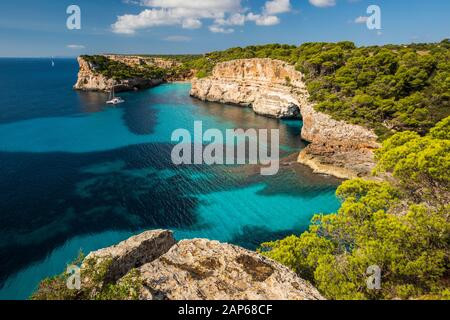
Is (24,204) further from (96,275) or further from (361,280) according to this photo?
(361,280)

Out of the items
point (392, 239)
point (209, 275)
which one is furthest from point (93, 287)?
point (392, 239)

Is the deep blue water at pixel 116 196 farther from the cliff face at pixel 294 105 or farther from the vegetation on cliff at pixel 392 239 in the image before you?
the vegetation on cliff at pixel 392 239

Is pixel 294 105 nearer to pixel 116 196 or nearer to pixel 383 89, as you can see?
pixel 383 89

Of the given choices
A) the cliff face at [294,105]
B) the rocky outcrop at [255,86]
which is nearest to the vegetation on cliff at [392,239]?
the cliff face at [294,105]

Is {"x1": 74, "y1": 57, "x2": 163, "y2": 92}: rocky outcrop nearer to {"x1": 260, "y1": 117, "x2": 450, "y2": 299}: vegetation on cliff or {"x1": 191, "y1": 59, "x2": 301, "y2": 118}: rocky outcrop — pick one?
{"x1": 191, "y1": 59, "x2": 301, "y2": 118}: rocky outcrop

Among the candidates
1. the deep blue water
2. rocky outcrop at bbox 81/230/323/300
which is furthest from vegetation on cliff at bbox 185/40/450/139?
rocky outcrop at bbox 81/230/323/300

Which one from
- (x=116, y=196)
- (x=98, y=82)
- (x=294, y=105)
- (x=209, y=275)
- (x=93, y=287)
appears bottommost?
(x=116, y=196)
